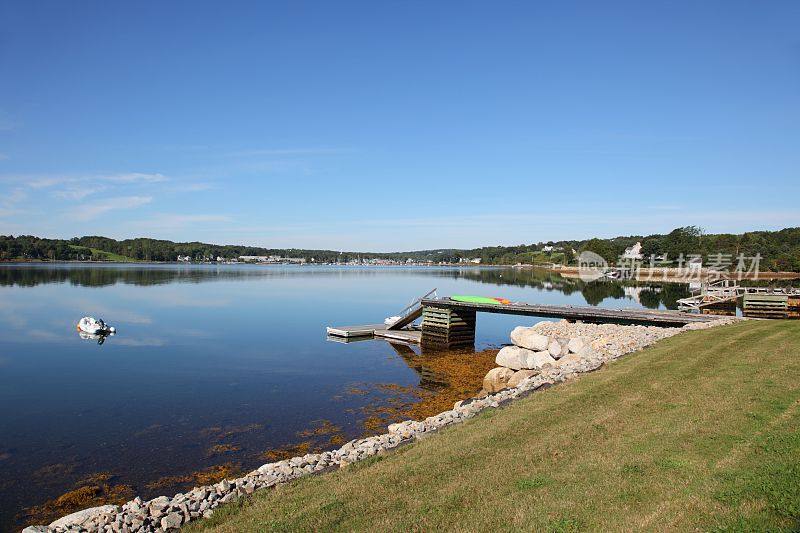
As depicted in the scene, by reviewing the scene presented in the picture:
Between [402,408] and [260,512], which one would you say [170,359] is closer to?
[402,408]

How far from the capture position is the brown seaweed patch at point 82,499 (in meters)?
11.7

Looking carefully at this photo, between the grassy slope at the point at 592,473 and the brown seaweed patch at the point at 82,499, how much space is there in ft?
20.2

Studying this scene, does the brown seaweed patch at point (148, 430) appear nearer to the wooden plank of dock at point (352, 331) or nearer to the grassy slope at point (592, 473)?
the grassy slope at point (592, 473)

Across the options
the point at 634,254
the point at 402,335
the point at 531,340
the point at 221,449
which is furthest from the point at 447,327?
the point at 634,254

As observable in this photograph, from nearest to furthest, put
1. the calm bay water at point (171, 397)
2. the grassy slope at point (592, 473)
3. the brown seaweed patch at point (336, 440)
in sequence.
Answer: the grassy slope at point (592, 473), the calm bay water at point (171, 397), the brown seaweed patch at point (336, 440)

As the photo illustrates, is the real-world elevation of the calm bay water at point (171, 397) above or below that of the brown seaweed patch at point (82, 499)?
below

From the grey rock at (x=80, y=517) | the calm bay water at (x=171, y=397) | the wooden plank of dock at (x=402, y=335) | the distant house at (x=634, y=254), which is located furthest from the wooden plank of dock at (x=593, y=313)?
the distant house at (x=634, y=254)

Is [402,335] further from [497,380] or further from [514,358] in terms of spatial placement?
[497,380]

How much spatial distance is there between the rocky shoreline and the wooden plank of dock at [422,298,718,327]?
112 centimetres

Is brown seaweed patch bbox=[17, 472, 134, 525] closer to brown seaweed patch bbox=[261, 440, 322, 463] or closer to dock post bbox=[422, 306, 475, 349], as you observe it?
brown seaweed patch bbox=[261, 440, 322, 463]

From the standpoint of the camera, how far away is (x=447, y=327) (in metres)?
35.2

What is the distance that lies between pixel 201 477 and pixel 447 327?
23.3m

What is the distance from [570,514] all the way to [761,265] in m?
119

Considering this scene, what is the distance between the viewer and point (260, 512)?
809 cm
